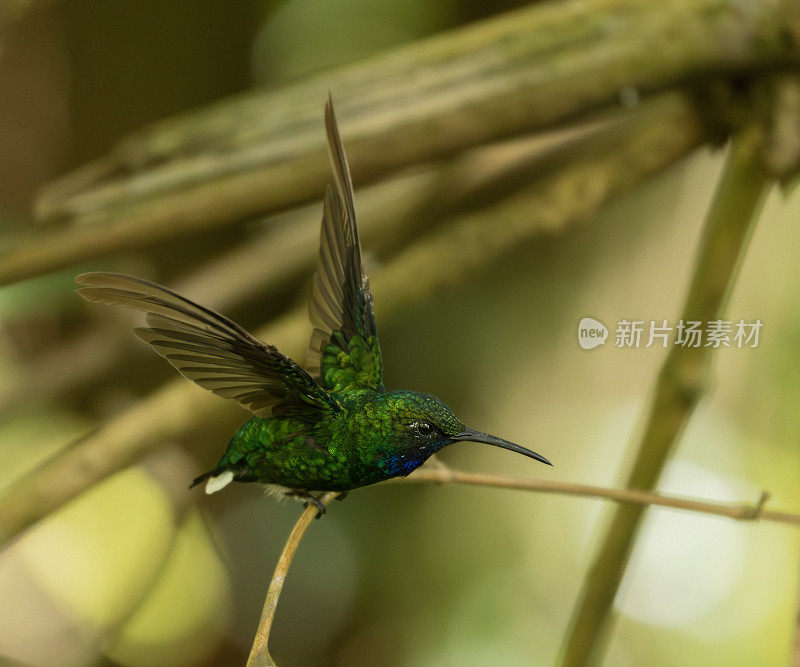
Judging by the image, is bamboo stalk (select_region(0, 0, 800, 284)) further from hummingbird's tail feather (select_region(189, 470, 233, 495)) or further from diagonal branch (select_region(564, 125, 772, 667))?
hummingbird's tail feather (select_region(189, 470, 233, 495))

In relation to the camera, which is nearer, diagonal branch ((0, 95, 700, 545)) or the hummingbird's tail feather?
the hummingbird's tail feather

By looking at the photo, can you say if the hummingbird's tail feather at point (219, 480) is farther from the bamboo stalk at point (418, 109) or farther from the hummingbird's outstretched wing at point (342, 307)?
the bamboo stalk at point (418, 109)

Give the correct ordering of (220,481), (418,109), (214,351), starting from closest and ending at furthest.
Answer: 1. (214,351)
2. (220,481)
3. (418,109)

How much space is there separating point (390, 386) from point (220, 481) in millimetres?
221

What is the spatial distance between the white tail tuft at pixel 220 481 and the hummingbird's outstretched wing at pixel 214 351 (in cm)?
7

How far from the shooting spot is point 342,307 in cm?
51

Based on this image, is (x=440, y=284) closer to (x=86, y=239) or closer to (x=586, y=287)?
(x=586, y=287)

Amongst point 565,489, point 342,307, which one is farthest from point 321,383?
point 565,489

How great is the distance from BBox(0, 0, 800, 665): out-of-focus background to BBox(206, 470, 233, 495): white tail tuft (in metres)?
0.17

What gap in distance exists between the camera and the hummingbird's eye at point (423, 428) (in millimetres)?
417

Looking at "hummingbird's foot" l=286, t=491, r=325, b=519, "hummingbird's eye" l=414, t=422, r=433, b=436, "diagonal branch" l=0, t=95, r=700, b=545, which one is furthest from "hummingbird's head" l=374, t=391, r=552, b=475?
"diagonal branch" l=0, t=95, r=700, b=545

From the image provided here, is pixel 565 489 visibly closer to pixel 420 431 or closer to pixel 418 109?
pixel 420 431

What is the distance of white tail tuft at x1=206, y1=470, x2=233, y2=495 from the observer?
0.51 metres

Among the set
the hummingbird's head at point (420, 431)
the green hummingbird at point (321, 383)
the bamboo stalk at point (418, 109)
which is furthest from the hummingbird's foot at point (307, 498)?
the bamboo stalk at point (418, 109)
